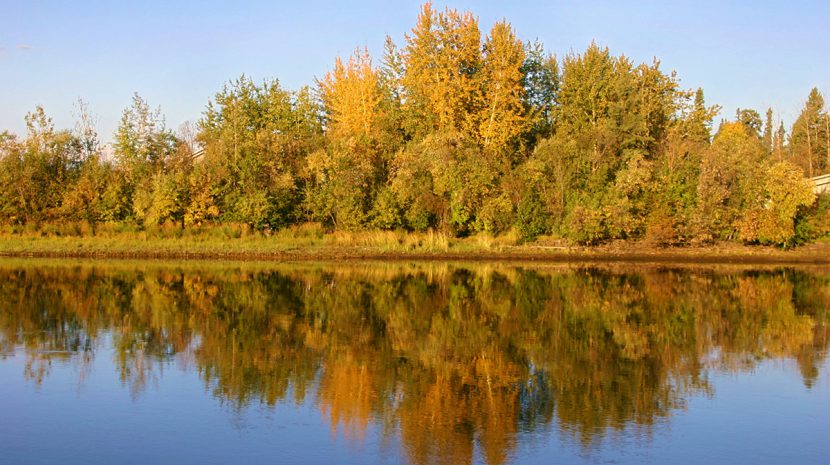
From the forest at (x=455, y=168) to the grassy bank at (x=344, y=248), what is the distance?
780 millimetres

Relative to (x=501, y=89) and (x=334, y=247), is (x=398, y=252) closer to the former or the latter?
(x=334, y=247)

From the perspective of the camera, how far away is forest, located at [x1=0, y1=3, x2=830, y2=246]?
1489 inches

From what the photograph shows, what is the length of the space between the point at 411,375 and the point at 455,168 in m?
27.0

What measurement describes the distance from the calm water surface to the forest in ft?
48.5

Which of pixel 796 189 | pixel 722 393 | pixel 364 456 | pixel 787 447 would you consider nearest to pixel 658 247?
pixel 796 189

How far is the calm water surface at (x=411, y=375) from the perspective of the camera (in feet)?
29.8

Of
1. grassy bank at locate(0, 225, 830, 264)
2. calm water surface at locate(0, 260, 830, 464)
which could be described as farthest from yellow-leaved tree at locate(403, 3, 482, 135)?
calm water surface at locate(0, 260, 830, 464)

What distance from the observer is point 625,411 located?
1051cm

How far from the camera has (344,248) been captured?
3641 centimetres

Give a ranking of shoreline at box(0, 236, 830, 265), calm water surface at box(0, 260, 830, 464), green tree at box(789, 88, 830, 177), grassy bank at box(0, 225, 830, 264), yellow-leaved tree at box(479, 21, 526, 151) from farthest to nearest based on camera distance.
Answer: green tree at box(789, 88, 830, 177)
yellow-leaved tree at box(479, 21, 526, 151)
grassy bank at box(0, 225, 830, 264)
shoreline at box(0, 236, 830, 265)
calm water surface at box(0, 260, 830, 464)

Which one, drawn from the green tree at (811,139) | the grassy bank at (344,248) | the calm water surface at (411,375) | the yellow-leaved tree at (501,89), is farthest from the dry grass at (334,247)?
the green tree at (811,139)

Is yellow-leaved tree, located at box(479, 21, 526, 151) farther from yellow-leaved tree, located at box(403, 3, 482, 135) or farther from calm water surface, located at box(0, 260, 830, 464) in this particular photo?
calm water surface, located at box(0, 260, 830, 464)

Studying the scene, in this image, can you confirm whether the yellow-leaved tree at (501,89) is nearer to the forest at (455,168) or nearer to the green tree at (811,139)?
the forest at (455,168)

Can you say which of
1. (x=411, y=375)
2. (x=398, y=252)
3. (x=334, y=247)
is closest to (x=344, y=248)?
(x=334, y=247)
